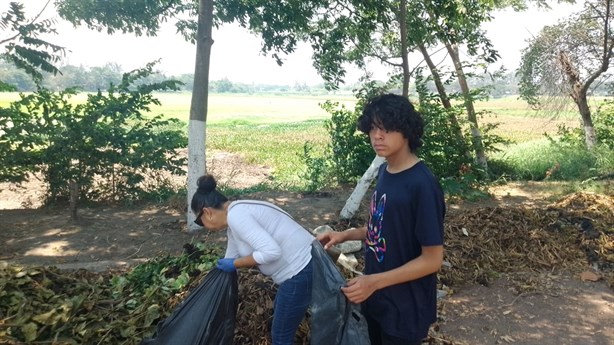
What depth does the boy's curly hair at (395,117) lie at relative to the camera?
165 centimetres

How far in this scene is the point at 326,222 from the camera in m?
5.96

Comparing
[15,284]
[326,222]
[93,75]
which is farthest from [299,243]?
[93,75]

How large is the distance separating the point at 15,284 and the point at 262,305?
4.97ft

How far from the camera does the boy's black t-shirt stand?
1.56 meters

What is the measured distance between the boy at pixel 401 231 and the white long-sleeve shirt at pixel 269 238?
42cm

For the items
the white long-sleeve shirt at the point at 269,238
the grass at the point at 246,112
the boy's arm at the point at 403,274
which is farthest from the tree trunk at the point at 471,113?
the grass at the point at 246,112

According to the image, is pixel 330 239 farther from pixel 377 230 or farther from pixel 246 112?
pixel 246 112

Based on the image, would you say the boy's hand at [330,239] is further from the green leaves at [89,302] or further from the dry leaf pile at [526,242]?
the dry leaf pile at [526,242]

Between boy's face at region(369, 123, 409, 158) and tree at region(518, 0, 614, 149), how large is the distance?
33.2ft

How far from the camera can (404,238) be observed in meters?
1.66

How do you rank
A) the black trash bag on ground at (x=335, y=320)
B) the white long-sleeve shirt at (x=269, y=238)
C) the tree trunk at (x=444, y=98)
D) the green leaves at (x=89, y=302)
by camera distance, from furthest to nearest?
the tree trunk at (x=444, y=98) → the green leaves at (x=89, y=302) → the white long-sleeve shirt at (x=269, y=238) → the black trash bag on ground at (x=335, y=320)

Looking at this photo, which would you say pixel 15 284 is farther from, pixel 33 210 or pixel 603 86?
pixel 603 86

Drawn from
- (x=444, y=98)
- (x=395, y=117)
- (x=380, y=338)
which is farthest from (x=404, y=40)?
(x=380, y=338)

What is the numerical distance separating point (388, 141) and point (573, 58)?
10.5 metres
